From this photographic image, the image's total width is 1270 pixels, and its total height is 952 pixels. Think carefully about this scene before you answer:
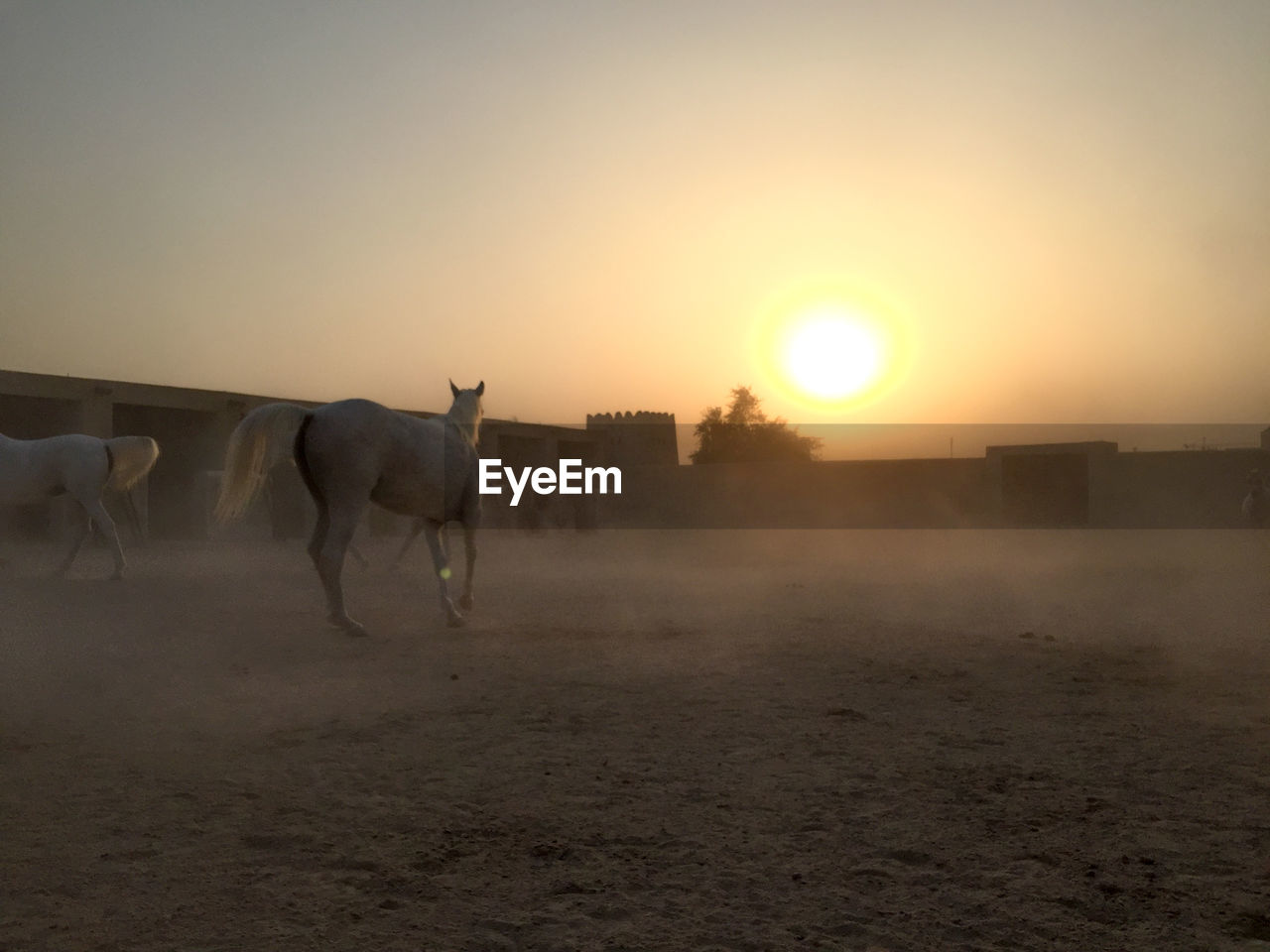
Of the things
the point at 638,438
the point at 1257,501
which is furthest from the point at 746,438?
the point at 1257,501

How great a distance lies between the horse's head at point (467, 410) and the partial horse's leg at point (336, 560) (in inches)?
73.8

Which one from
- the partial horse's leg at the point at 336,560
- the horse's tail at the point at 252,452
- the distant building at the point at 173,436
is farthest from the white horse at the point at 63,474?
the distant building at the point at 173,436

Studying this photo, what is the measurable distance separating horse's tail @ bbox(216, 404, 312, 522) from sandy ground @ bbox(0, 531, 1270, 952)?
3.54ft

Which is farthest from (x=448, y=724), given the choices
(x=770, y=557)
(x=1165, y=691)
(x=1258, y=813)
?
(x=770, y=557)

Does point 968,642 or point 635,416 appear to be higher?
point 635,416

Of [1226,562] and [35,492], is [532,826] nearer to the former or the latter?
[35,492]

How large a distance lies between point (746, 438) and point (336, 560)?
59.7 m

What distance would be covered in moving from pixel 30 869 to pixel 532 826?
149 centimetres

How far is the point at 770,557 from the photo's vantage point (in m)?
17.3

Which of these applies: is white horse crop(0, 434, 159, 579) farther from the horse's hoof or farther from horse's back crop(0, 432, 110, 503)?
the horse's hoof

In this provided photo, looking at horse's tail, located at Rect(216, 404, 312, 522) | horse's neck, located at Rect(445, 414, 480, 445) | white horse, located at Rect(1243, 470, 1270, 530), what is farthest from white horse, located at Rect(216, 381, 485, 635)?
white horse, located at Rect(1243, 470, 1270, 530)

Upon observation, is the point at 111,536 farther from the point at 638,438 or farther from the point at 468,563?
the point at 638,438

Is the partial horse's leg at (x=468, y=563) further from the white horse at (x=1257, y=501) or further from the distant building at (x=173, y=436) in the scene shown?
the white horse at (x=1257, y=501)

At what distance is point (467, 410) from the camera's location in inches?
382
